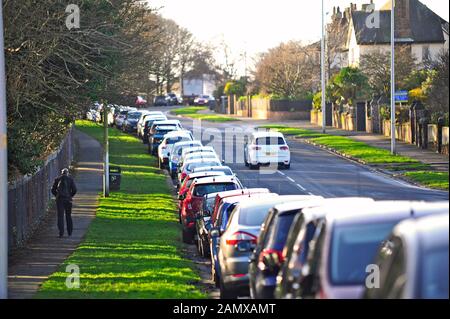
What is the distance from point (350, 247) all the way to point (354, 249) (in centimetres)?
5

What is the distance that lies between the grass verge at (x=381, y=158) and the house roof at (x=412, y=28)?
15.0 m

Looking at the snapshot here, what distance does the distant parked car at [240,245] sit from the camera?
15.0 metres

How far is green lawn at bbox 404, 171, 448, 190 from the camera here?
1512 inches

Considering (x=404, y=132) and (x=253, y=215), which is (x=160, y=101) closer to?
(x=404, y=132)

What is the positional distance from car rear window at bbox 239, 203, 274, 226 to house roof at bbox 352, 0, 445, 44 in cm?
6207

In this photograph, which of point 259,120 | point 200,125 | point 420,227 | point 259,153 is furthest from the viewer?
point 259,120

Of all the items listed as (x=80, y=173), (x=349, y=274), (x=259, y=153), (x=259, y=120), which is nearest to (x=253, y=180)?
(x=259, y=153)

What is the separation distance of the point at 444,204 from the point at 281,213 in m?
4.08

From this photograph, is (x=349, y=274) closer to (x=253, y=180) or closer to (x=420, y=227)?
(x=420, y=227)

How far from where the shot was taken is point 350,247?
364 inches

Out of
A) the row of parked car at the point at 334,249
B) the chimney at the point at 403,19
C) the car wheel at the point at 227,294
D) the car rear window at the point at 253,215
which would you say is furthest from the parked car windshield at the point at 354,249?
the chimney at the point at 403,19

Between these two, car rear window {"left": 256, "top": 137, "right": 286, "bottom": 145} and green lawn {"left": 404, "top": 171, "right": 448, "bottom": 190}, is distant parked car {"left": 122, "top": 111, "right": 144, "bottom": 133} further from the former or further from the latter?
green lawn {"left": 404, "top": 171, "right": 448, "bottom": 190}

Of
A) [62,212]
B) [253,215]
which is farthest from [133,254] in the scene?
[253,215]
